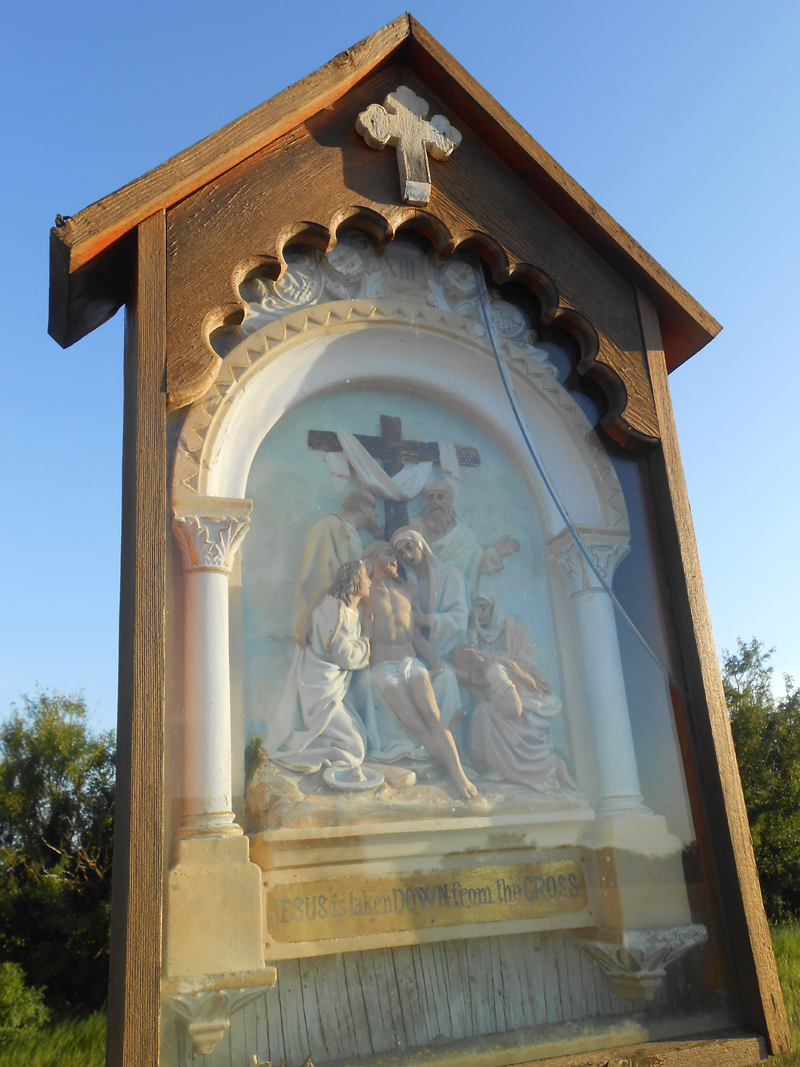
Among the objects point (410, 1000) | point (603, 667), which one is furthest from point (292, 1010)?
point (603, 667)

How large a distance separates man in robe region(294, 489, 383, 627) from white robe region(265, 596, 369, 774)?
3.2 inches

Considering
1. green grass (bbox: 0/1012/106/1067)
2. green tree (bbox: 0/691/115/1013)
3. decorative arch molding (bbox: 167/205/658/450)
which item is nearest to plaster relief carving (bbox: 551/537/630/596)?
decorative arch molding (bbox: 167/205/658/450)

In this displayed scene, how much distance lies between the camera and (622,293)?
16.1 ft

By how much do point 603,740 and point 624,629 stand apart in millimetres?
544

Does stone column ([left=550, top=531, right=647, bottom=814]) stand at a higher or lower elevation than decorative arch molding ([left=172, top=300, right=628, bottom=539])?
lower

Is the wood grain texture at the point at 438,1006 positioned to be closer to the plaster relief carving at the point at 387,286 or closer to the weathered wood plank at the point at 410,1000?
the weathered wood plank at the point at 410,1000

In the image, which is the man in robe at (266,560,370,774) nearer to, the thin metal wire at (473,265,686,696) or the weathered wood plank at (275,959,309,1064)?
the weathered wood plank at (275,959,309,1064)

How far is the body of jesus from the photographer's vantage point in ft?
12.8

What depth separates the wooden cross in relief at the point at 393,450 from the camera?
4.36m

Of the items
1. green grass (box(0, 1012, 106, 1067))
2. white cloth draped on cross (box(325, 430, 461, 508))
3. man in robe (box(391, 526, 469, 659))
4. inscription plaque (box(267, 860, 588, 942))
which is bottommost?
green grass (box(0, 1012, 106, 1067))

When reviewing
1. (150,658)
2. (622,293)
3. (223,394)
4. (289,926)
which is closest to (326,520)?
(223,394)

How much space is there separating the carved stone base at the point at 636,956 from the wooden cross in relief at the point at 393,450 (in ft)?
6.38

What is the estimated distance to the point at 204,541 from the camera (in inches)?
147

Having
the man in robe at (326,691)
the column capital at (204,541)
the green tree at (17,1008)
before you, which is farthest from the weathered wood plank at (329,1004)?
the green tree at (17,1008)
